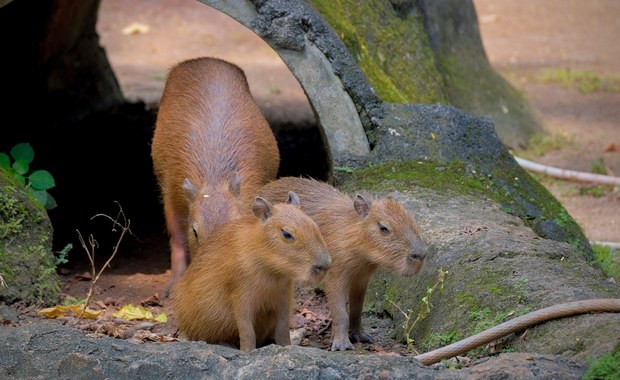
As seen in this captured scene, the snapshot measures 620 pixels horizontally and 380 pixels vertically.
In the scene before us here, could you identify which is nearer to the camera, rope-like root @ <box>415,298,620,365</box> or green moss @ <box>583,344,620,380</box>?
green moss @ <box>583,344,620,380</box>

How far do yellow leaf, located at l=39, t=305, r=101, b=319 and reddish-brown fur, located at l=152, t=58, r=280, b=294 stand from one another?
102 cm

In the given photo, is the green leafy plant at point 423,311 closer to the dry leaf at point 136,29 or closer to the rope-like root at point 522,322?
the rope-like root at point 522,322

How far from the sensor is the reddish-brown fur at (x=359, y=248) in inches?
205

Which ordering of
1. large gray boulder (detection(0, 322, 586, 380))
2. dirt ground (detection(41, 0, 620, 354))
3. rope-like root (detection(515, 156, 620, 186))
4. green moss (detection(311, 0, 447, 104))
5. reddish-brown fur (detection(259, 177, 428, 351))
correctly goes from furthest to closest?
1. rope-like root (detection(515, 156, 620, 186))
2. green moss (detection(311, 0, 447, 104))
3. dirt ground (detection(41, 0, 620, 354))
4. reddish-brown fur (detection(259, 177, 428, 351))
5. large gray boulder (detection(0, 322, 586, 380))

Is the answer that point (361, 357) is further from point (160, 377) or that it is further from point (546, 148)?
point (546, 148)

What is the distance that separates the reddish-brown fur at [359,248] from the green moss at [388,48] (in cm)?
220

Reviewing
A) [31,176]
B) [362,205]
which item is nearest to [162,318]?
[31,176]

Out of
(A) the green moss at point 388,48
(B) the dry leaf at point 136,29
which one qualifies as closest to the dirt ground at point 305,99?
(B) the dry leaf at point 136,29

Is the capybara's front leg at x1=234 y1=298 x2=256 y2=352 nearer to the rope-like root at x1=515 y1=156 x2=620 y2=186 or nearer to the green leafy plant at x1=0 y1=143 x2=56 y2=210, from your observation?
the green leafy plant at x1=0 y1=143 x2=56 y2=210

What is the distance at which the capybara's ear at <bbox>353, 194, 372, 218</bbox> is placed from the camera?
5.36 metres

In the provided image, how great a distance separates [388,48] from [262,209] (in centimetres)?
374

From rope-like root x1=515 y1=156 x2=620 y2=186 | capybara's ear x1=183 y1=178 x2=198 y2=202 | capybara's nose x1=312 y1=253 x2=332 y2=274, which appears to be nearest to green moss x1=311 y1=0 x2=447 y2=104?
rope-like root x1=515 y1=156 x2=620 y2=186

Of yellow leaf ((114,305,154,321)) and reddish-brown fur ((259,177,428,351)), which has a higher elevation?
reddish-brown fur ((259,177,428,351))

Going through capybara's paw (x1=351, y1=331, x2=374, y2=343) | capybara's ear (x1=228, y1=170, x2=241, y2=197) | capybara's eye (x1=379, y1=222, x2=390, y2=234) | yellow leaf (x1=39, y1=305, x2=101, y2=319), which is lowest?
yellow leaf (x1=39, y1=305, x2=101, y2=319)
